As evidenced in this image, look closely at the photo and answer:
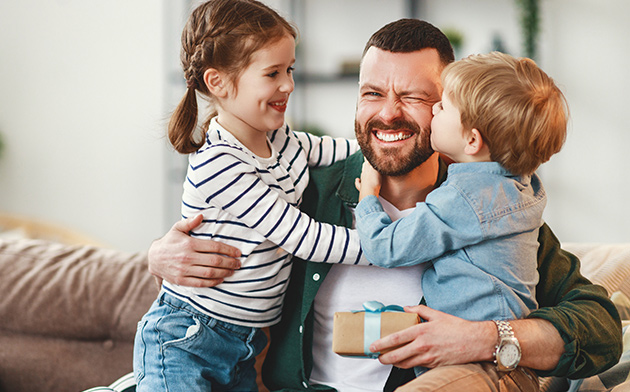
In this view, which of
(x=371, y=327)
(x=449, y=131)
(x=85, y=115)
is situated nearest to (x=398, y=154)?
(x=449, y=131)

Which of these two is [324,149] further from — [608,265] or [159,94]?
[159,94]

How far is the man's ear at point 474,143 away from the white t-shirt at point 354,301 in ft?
1.10

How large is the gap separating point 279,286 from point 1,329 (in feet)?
3.63

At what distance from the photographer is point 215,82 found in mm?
1500

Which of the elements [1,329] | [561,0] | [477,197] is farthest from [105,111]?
[477,197]

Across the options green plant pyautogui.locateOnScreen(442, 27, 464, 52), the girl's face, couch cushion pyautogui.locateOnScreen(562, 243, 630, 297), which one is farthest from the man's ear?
green plant pyautogui.locateOnScreen(442, 27, 464, 52)

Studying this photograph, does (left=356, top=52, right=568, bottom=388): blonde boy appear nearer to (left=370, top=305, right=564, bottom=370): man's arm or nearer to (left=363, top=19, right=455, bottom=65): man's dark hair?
(left=370, top=305, right=564, bottom=370): man's arm

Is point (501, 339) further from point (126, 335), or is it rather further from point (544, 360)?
point (126, 335)

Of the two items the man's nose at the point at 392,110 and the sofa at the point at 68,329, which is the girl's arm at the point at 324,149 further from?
the sofa at the point at 68,329

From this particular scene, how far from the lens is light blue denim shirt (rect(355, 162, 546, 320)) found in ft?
4.05

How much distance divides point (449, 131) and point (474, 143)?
0.07 metres

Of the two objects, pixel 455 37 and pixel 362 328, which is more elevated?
pixel 455 37

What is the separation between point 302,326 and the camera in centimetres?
155

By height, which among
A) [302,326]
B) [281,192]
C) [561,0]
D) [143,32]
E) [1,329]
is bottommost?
[1,329]
